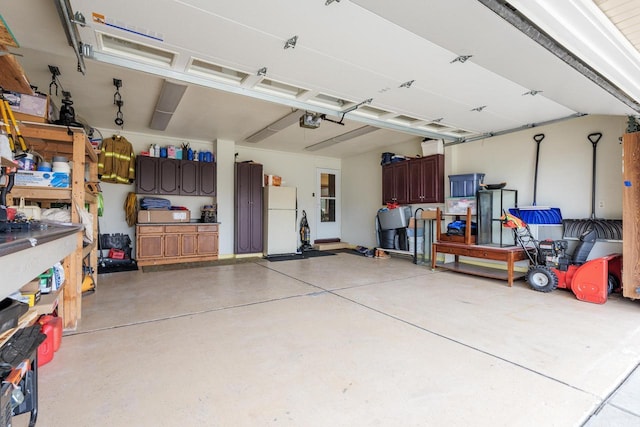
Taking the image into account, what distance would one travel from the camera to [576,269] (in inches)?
161

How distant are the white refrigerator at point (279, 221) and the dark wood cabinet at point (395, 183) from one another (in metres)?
2.28

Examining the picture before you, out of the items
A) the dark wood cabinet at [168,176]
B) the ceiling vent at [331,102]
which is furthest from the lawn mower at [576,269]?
the dark wood cabinet at [168,176]

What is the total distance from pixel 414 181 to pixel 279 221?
10.9ft

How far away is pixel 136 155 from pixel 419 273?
6.16 m

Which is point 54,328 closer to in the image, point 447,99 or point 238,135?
Answer: point 447,99

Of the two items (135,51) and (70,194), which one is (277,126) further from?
(70,194)

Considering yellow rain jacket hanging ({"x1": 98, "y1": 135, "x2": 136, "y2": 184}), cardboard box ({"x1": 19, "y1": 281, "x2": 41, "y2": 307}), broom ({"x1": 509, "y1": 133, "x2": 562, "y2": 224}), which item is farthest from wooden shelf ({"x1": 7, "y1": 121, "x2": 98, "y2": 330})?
broom ({"x1": 509, "y1": 133, "x2": 562, "y2": 224})

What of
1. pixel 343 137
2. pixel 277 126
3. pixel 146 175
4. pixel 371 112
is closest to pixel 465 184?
pixel 371 112

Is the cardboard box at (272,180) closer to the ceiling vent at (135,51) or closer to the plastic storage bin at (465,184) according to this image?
the plastic storage bin at (465,184)

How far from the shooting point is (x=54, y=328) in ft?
7.66

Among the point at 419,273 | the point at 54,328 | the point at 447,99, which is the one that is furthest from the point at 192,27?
the point at 419,273

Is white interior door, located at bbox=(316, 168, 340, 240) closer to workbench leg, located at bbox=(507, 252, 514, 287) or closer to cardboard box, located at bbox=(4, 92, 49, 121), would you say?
workbench leg, located at bbox=(507, 252, 514, 287)

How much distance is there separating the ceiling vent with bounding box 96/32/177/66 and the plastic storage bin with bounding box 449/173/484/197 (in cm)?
500

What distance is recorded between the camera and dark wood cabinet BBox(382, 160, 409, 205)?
23.0 feet
